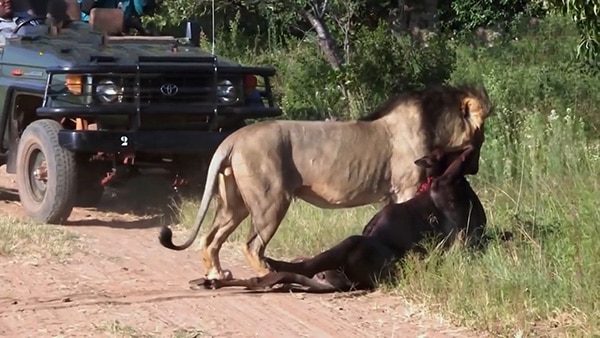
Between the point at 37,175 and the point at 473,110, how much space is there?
12.9 feet

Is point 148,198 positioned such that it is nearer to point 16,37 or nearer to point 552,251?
point 16,37

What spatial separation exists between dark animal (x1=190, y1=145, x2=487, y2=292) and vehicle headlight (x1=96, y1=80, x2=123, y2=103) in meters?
2.60

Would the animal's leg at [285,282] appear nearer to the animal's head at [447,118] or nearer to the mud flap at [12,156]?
the animal's head at [447,118]

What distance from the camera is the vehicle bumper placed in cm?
933

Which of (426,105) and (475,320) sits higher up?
(426,105)

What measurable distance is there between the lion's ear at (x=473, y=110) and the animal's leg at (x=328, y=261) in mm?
1198

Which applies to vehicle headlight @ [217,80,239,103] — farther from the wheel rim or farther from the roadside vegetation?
the wheel rim

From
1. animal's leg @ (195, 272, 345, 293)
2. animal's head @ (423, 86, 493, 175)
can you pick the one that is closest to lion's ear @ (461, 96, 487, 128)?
animal's head @ (423, 86, 493, 175)

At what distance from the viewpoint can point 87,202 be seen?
10.5m

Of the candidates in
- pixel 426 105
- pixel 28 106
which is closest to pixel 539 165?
pixel 426 105

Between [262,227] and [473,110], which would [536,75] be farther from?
[262,227]

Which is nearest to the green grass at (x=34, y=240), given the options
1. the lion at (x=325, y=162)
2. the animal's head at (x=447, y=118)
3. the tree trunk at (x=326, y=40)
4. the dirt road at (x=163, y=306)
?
the dirt road at (x=163, y=306)

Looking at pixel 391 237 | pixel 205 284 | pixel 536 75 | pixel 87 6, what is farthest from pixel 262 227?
pixel 536 75

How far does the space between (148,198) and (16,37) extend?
183 centimetres
